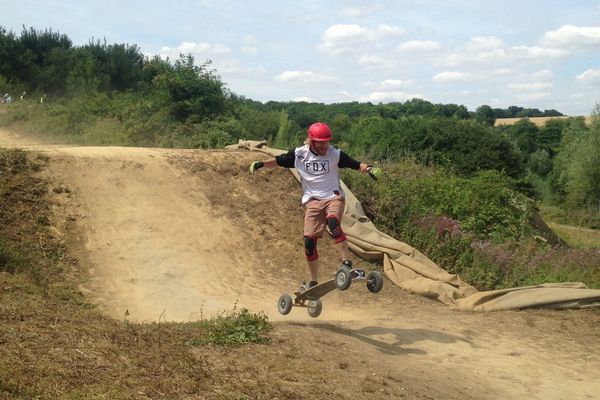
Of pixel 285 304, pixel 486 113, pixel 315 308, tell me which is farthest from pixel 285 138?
pixel 486 113

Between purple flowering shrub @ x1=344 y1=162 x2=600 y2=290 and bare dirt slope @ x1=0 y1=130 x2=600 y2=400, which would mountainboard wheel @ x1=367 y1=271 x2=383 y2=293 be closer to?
bare dirt slope @ x1=0 y1=130 x2=600 y2=400

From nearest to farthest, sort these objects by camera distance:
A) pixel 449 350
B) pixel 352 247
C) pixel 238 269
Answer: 1. pixel 449 350
2. pixel 238 269
3. pixel 352 247

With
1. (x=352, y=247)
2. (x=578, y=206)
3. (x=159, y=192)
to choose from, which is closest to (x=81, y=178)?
(x=159, y=192)

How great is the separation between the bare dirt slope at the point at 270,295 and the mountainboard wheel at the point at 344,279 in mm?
568

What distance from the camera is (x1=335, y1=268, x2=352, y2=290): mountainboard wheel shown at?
6688 millimetres

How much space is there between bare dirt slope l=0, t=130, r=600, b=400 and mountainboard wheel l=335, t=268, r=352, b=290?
1.86ft

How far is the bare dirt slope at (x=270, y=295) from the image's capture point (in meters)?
5.83

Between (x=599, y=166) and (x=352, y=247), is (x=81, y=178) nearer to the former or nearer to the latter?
(x=352, y=247)

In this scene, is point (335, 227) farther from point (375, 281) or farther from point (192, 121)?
point (192, 121)

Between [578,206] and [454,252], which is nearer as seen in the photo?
[454,252]

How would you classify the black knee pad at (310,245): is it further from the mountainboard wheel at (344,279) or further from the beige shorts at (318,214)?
the mountainboard wheel at (344,279)

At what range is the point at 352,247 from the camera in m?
11.0

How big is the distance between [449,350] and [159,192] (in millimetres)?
6341

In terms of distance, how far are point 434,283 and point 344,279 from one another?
364 centimetres
